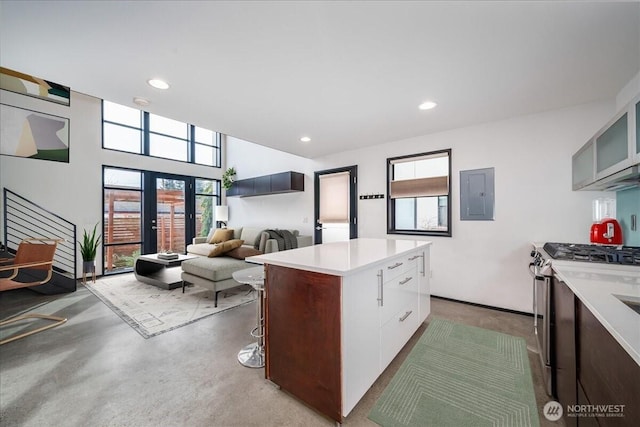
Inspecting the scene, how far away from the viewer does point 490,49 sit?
174cm

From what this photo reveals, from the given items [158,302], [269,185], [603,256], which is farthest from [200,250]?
[603,256]

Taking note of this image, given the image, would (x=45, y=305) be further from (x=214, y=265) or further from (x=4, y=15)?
(x=4, y=15)

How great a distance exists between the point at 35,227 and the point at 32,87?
241 centimetres

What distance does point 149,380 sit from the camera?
1.81 meters

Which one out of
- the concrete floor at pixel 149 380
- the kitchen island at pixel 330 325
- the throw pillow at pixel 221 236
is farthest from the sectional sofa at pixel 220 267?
the kitchen island at pixel 330 325

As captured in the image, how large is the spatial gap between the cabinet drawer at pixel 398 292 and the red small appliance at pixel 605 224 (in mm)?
1678

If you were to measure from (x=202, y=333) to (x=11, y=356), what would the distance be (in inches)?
59.4

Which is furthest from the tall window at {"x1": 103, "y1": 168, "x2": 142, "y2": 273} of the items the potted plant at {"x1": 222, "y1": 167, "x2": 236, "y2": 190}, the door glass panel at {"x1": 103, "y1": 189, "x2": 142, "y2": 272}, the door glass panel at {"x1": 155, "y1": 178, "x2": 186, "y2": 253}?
the potted plant at {"x1": 222, "y1": 167, "x2": 236, "y2": 190}

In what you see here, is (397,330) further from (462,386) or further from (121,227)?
(121,227)

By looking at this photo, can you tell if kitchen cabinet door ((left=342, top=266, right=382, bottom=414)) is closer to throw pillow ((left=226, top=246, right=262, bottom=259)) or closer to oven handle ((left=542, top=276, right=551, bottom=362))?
oven handle ((left=542, top=276, right=551, bottom=362))

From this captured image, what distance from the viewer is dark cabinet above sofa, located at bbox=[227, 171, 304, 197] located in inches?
201

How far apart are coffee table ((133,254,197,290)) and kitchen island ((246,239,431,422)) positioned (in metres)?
2.93

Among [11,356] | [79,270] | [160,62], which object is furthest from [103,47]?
[79,270]

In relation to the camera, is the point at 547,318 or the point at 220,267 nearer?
the point at 547,318
